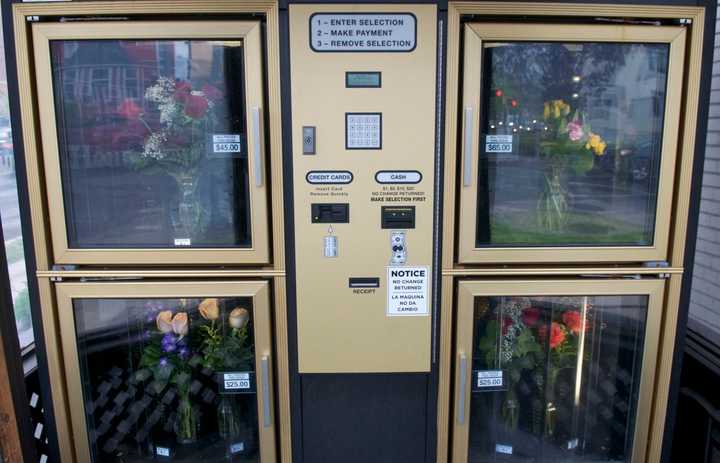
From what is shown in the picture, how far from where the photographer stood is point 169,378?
2.33 metres

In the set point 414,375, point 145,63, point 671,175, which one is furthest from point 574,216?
point 145,63

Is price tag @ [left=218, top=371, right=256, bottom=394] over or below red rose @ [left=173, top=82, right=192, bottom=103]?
below

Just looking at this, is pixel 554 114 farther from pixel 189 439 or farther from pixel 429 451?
pixel 189 439

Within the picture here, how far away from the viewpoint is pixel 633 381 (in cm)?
A: 232

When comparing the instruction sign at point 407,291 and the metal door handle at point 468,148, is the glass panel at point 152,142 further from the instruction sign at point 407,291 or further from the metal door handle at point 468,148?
the metal door handle at point 468,148

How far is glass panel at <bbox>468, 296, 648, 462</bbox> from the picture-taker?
229 centimetres

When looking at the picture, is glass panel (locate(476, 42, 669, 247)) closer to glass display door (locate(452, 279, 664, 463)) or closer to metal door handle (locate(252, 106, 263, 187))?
glass display door (locate(452, 279, 664, 463))

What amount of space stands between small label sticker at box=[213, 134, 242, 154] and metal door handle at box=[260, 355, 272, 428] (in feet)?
2.88

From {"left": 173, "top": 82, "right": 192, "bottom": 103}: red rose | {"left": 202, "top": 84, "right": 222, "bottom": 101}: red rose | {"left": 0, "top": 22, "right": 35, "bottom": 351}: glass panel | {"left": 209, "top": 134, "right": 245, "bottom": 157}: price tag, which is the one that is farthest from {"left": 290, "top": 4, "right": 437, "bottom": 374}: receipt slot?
{"left": 0, "top": 22, "right": 35, "bottom": 351}: glass panel

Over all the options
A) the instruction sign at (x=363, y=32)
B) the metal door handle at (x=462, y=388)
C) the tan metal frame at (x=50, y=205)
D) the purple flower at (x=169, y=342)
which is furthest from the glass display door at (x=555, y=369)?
the purple flower at (x=169, y=342)

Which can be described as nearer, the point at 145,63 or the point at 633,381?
the point at 145,63

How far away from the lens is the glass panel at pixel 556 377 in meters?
2.29

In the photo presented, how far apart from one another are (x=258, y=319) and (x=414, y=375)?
0.72 meters

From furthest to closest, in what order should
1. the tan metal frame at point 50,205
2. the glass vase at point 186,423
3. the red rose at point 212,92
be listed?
the glass vase at point 186,423, the red rose at point 212,92, the tan metal frame at point 50,205
